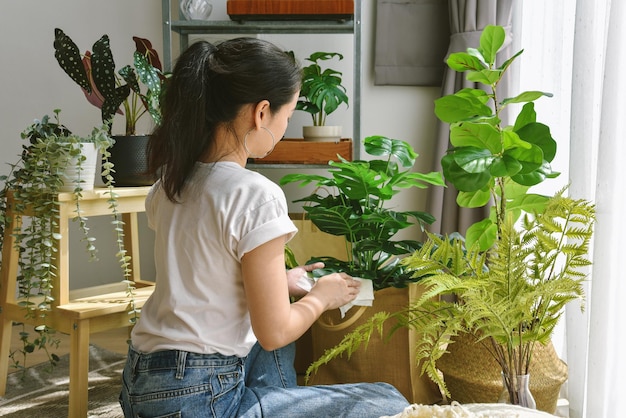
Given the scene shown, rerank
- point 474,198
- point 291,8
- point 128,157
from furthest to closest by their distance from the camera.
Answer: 1. point 291,8
2. point 128,157
3. point 474,198

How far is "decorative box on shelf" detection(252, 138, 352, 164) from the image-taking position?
92.3 inches

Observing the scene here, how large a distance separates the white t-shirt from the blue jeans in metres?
0.03

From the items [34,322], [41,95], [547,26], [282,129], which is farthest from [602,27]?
[41,95]

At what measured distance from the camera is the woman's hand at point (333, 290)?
1.38 metres

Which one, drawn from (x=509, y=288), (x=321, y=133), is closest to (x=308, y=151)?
(x=321, y=133)

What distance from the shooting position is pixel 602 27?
1734 millimetres

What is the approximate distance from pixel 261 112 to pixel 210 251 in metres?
0.27

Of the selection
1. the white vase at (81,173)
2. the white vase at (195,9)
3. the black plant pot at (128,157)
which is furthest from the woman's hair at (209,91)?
the white vase at (195,9)

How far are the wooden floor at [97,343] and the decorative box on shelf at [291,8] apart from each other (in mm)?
1271

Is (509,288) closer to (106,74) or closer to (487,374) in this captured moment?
(487,374)

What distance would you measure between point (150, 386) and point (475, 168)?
0.72 meters

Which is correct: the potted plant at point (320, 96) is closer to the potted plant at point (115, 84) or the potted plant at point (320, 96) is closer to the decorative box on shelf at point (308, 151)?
the decorative box on shelf at point (308, 151)

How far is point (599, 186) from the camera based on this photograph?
1631mm

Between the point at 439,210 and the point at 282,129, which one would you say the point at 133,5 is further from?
the point at 282,129
